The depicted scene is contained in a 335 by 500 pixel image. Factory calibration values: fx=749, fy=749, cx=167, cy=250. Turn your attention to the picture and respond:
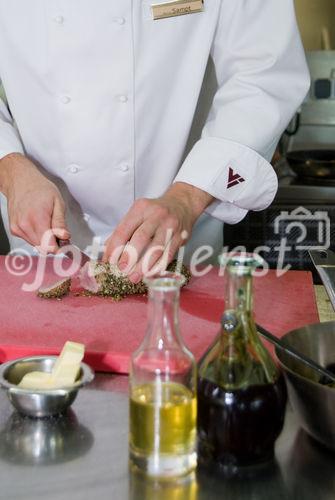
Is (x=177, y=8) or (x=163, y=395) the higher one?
(x=177, y=8)

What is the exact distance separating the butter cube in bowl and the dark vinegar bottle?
0.17 m

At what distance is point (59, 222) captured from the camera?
1378mm

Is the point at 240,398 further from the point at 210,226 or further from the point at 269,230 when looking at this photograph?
the point at 269,230

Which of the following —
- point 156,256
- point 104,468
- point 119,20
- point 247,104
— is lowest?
point 104,468

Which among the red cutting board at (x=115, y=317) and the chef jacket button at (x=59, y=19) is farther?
the chef jacket button at (x=59, y=19)

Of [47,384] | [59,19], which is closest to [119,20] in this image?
[59,19]

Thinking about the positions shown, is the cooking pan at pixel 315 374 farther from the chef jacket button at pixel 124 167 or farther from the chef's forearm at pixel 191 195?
the chef jacket button at pixel 124 167

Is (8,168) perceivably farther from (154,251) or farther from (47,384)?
(47,384)

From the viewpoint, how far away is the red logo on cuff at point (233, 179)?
152 cm

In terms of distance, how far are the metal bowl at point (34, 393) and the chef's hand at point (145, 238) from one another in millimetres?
378

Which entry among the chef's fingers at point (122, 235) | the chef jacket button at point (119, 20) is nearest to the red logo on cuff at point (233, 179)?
the chef's fingers at point (122, 235)

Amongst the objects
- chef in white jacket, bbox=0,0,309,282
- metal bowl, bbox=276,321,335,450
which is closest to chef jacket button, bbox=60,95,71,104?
chef in white jacket, bbox=0,0,309,282

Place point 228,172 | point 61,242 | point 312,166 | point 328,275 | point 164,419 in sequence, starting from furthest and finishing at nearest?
1. point 312,166
2. point 228,172
3. point 61,242
4. point 328,275
5. point 164,419

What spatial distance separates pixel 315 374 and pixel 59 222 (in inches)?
25.3
